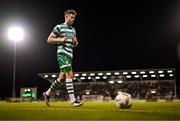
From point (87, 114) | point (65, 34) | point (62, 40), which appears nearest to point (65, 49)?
point (62, 40)

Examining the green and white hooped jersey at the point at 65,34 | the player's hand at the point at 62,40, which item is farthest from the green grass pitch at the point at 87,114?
the player's hand at the point at 62,40

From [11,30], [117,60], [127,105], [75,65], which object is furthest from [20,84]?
[127,105]

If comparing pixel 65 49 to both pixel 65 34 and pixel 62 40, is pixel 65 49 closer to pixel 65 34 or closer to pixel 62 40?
pixel 62 40

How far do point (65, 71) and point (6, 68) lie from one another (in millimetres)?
60147

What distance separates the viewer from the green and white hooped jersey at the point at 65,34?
1022 centimetres

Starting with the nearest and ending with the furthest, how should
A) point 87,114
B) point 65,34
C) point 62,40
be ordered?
1. point 87,114
2. point 62,40
3. point 65,34

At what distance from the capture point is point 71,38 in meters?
10.4

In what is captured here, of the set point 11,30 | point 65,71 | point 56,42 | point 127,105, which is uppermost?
point 11,30

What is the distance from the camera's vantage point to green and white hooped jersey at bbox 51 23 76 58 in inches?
402

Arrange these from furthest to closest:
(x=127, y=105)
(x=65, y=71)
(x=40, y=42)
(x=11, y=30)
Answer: (x=40, y=42) < (x=11, y=30) < (x=127, y=105) < (x=65, y=71)

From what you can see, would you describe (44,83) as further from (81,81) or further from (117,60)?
(117,60)

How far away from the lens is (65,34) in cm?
1039

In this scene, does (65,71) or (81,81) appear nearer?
(65,71)

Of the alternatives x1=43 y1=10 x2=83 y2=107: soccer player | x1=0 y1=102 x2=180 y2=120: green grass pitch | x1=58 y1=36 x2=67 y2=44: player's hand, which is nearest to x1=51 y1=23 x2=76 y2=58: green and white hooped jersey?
x1=43 y1=10 x2=83 y2=107: soccer player
